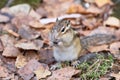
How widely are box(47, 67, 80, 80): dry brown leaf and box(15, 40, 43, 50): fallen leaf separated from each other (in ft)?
1.72

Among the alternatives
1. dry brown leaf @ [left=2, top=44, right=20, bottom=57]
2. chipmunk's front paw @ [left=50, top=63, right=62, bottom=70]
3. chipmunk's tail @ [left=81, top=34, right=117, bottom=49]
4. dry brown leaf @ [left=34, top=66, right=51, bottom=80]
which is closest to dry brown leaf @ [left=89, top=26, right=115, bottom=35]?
chipmunk's tail @ [left=81, top=34, right=117, bottom=49]

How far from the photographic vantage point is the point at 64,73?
4164 millimetres

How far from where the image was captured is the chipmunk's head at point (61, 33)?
13.7 feet

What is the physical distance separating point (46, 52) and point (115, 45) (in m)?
0.79

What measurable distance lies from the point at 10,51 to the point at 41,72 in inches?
22.7

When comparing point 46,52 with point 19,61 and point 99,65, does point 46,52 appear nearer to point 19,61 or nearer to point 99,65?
point 19,61

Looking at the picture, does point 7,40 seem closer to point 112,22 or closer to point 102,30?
point 102,30

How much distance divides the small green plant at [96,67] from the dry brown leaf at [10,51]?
745mm

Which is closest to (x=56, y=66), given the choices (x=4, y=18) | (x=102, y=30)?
(x=102, y=30)

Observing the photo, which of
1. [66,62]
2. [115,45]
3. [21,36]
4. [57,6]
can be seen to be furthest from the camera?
[57,6]

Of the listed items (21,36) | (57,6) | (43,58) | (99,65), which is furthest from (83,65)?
(57,6)

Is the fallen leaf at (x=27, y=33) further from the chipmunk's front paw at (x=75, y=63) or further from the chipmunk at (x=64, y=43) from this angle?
the chipmunk's front paw at (x=75, y=63)

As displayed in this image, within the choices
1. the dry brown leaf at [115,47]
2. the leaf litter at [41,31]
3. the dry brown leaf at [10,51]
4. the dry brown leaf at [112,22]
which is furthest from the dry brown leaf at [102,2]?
the dry brown leaf at [10,51]

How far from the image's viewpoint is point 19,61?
447 centimetres
